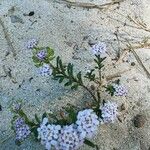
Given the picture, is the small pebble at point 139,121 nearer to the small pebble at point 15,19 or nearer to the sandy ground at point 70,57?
the sandy ground at point 70,57

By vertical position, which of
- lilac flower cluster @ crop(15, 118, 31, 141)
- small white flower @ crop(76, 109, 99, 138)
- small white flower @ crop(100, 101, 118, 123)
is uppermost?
small white flower @ crop(76, 109, 99, 138)

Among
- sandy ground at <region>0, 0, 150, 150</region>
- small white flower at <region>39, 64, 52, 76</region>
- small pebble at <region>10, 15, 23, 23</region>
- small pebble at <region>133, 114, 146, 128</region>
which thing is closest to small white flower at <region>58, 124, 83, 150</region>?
small white flower at <region>39, 64, 52, 76</region>

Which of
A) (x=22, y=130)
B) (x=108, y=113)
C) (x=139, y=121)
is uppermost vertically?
(x=108, y=113)

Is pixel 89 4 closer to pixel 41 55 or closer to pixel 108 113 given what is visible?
pixel 41 55

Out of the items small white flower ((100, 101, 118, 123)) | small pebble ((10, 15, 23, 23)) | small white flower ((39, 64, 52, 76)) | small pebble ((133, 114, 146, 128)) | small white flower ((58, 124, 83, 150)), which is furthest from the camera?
small pebble ((10, 15, 23, 23))

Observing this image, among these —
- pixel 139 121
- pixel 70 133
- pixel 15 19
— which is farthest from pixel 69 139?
pixel 15 19

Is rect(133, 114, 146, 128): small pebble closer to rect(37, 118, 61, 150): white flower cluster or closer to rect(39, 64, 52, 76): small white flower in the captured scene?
rect(39, 64, 52, 76): small white flower
